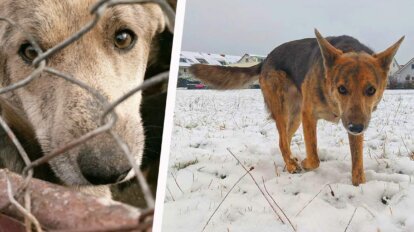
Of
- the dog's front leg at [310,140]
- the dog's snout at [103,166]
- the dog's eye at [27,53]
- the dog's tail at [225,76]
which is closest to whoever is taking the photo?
the dog's snout at [103,166]

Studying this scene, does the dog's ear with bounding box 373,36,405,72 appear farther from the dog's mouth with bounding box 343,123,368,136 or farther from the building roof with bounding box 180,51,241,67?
the building roof with bounding box 180,51,241,67

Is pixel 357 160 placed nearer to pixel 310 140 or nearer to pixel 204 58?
pixel 310 140

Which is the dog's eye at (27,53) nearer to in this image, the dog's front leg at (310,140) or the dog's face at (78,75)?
the dog's face at (78,75)

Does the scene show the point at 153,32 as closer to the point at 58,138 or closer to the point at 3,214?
the point at 58,138

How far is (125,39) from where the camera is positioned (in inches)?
54.2

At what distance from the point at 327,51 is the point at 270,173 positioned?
436 mm

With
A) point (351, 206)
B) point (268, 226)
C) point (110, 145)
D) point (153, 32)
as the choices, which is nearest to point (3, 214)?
point (110, 145)

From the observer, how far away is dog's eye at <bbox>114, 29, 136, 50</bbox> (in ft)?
4.43

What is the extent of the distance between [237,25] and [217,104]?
27 cm

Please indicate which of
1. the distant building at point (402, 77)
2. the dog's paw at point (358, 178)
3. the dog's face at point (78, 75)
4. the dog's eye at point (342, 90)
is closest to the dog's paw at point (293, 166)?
the dog's paw at point (358, 178)

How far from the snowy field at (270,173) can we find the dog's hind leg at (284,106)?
0.02 meters

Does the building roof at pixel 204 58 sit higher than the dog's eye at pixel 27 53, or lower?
lower

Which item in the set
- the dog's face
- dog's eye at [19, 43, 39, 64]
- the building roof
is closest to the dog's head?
the building roof

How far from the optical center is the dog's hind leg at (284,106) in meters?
1.63
